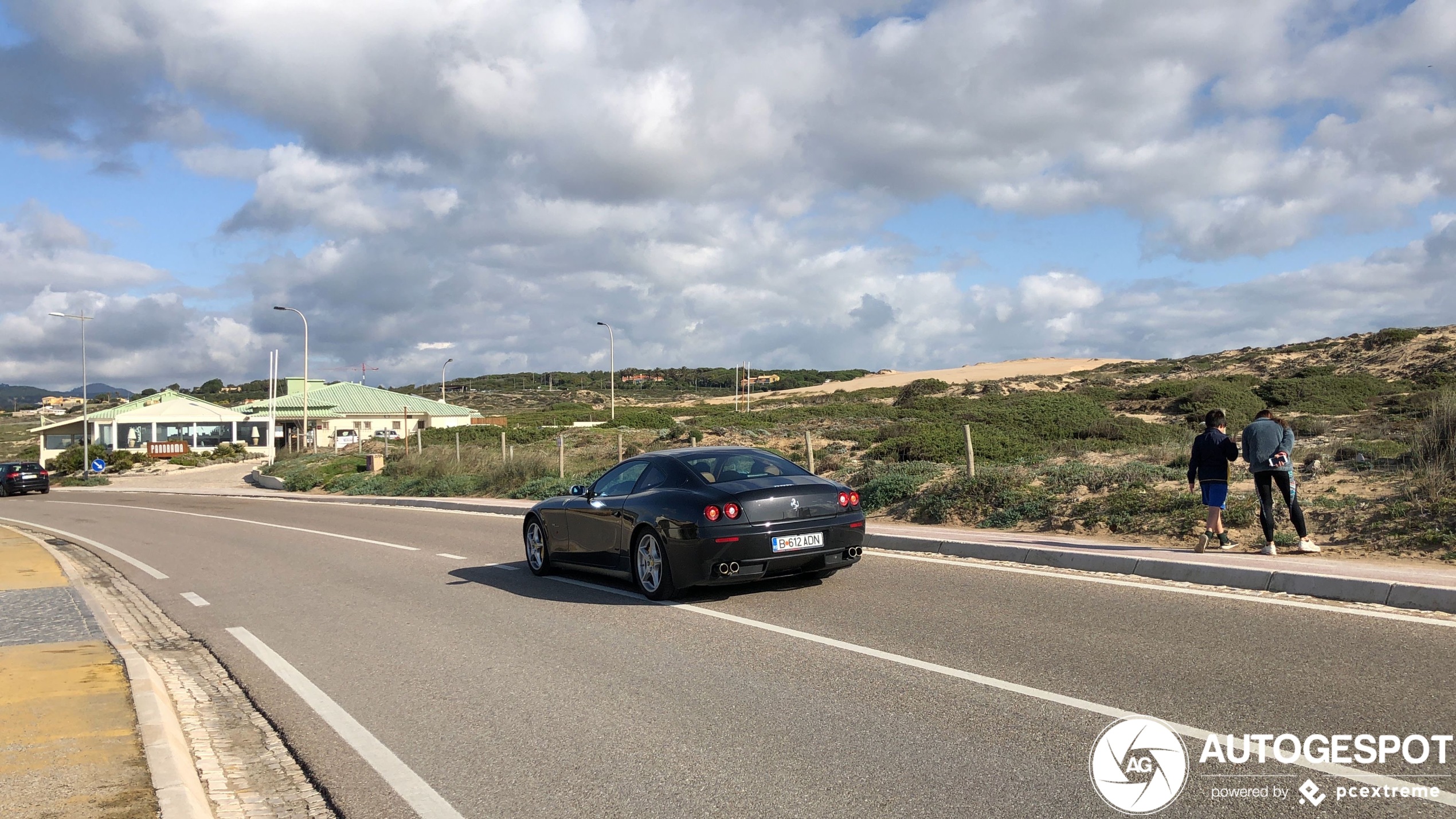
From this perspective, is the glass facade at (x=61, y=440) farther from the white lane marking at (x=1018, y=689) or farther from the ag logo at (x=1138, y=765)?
the ag logo at (x=1138, y=765)

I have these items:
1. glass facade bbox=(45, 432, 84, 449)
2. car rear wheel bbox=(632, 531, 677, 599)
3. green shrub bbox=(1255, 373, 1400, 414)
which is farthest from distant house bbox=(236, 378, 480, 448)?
car rear wheel bbox=(632, 531, 677, 599)

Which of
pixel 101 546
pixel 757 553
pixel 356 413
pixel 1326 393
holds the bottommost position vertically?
pixel 101 546

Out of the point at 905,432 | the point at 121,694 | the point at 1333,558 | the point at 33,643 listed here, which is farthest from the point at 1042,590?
the point at 905,432

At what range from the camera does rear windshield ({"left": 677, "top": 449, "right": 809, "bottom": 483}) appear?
9.35 meters

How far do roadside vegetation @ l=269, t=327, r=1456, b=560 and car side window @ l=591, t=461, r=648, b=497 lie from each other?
6183 millimetres

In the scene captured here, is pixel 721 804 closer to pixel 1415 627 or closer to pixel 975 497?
pixel 1415 627

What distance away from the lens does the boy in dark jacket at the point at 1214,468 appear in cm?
1034

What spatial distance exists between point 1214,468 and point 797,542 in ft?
15.6

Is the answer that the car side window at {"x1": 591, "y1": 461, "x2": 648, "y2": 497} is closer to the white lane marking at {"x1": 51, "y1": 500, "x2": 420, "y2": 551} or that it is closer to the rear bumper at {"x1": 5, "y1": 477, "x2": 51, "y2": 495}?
the white lane marking at {"x1": 51, "y1": 500, "x2": 420, "y2": 551}

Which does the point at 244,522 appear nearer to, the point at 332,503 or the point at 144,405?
the point at 332,503

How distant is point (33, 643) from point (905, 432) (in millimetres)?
23811

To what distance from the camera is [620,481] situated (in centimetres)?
1024

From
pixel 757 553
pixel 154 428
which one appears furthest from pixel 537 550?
pixel 154 428

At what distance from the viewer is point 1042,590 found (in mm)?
8906
